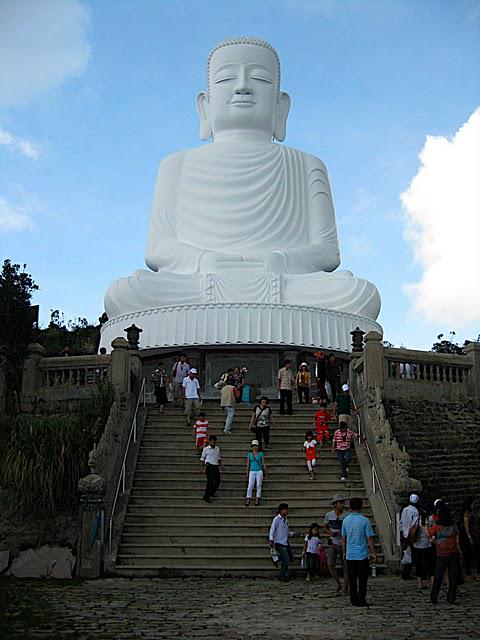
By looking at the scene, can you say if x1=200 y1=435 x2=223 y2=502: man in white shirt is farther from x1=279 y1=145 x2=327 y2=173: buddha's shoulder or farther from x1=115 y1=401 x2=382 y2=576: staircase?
x1=279 y1=145 x2=327 y2=173: buddha's shoulder

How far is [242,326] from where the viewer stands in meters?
21.3

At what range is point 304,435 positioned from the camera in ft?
53.3

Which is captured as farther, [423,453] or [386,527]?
[423,453]

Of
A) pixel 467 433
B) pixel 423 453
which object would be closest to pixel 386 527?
pixel 423 453

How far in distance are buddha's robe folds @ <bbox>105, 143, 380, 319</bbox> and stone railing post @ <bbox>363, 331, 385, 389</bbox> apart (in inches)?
216

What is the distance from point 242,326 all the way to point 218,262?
9.49 ft

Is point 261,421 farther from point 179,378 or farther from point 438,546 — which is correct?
point 438,546

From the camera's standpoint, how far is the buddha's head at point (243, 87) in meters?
27.2

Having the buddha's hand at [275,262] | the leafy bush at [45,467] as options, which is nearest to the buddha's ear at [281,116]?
the buddha's hand at [275,262]

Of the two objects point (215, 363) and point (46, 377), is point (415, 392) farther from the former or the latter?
point (46, 377)

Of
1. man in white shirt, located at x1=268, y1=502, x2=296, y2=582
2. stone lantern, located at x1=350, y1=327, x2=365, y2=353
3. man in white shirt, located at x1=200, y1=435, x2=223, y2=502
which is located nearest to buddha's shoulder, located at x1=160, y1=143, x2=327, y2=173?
stone lantern, located at x1=350, y1=327, x2=365, y2=353

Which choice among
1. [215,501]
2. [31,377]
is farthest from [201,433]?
[31,377]

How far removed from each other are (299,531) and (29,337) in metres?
11.2

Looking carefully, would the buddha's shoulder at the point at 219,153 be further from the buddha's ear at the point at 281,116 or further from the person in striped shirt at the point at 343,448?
the person in striped shirt at the point at 343,448
